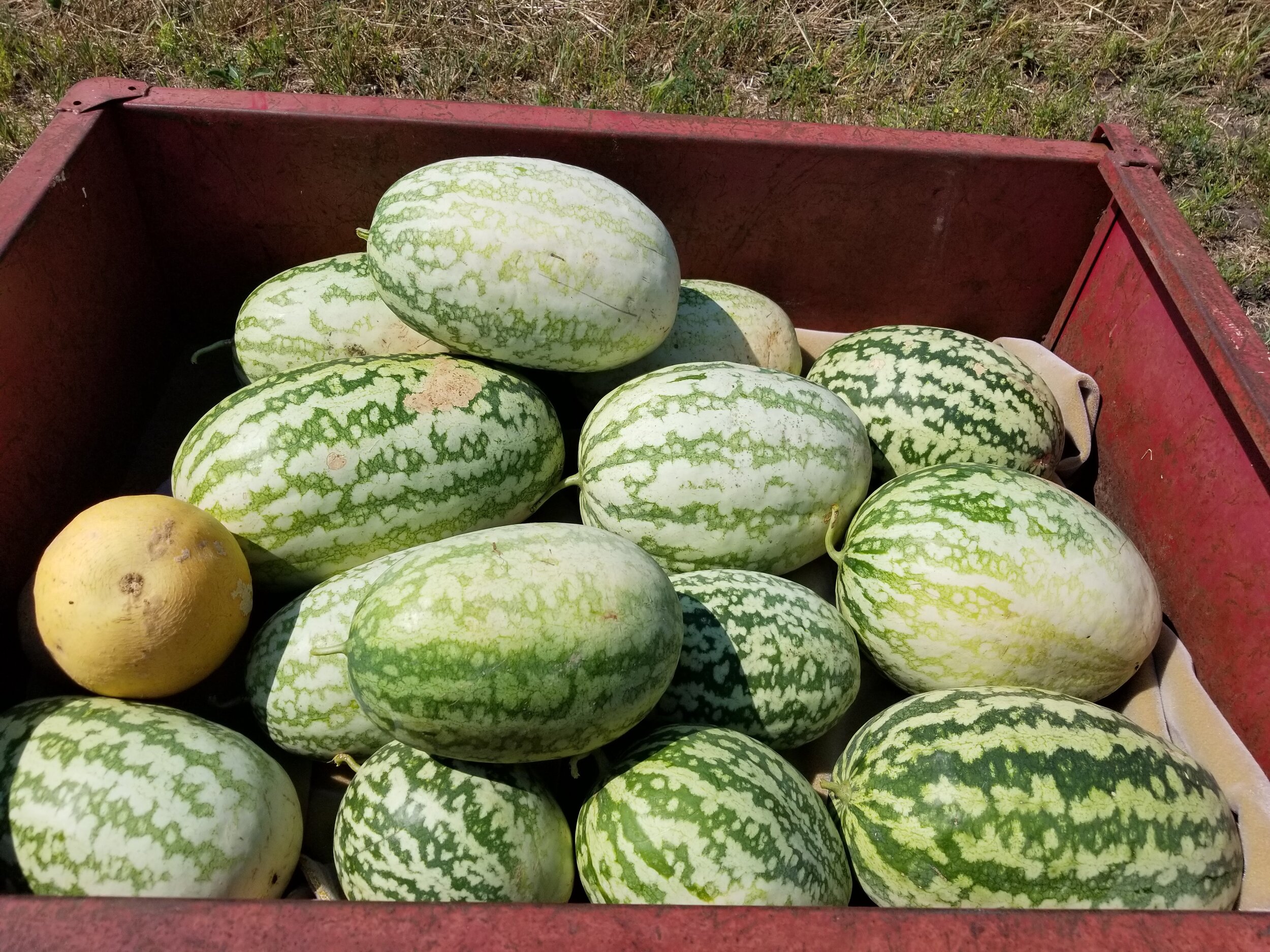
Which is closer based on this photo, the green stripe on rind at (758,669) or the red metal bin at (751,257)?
the green stripe on rind at (758,669)

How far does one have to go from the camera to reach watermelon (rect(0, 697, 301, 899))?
156cm

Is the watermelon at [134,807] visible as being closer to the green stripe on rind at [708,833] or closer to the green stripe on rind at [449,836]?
the green stripe on rind at [449,836]

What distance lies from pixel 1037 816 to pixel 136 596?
5.82 ft

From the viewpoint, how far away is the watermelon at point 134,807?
61.5 inches

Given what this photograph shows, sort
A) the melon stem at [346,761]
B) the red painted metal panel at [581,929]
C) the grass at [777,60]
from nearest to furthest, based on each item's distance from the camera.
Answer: the red painted metal panel at [581,929]
the melon stem at [346,761]
the grass at [777,60]

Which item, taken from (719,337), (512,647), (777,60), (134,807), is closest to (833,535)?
(719,337)

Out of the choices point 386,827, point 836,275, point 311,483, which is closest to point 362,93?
point 836,275

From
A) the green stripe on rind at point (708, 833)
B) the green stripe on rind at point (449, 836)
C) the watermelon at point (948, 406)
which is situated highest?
the watermelon at point (948, 406)

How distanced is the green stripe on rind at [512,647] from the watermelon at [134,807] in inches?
12.0

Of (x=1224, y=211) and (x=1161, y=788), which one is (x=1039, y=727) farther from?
(x=1224, y=211)

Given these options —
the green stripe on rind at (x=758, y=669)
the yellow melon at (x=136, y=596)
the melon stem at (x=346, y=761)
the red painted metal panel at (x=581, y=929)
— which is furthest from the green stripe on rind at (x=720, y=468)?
the red painted metal panel at (x=581, y=929)

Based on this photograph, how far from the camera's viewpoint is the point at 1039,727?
1786 millimetres

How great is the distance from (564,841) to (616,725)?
30cm

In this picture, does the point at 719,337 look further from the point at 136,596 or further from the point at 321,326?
the point at 136,596
